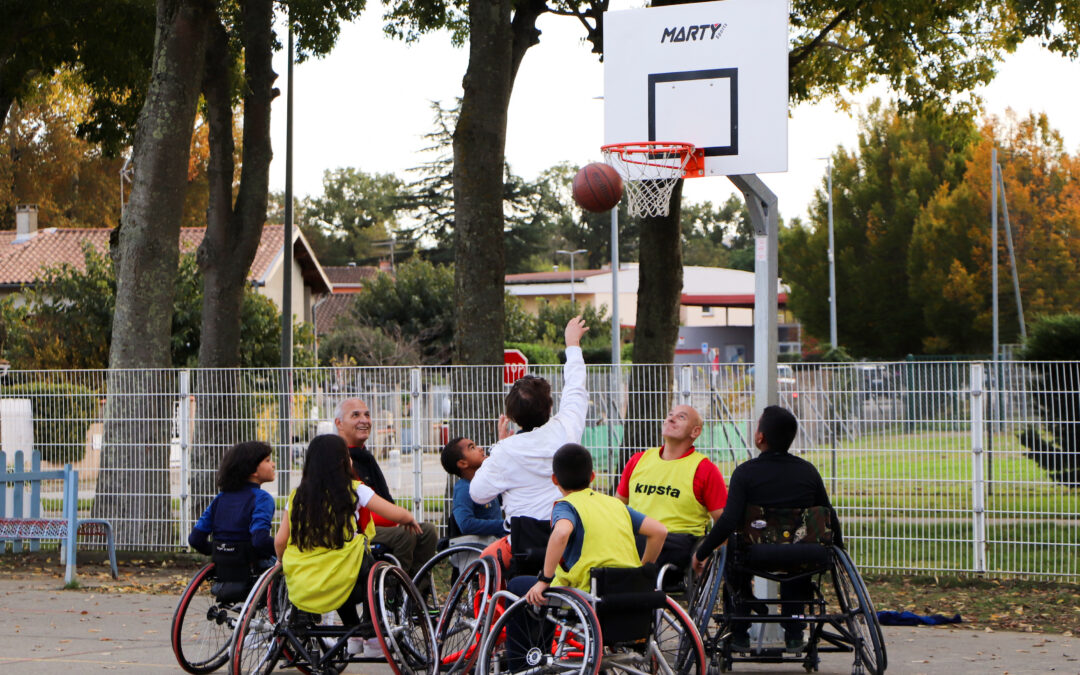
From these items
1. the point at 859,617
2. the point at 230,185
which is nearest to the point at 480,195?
the point at 230,185

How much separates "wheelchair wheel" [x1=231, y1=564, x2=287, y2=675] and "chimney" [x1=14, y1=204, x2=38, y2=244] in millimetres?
43983

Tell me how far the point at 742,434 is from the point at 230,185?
7701mm

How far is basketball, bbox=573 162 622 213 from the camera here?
9336 mm

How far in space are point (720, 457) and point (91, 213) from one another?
1753 inches

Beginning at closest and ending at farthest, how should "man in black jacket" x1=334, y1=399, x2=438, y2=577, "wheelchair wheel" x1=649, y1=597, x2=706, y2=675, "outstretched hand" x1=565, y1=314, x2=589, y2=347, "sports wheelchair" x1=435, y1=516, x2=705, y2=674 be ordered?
"sports wheelchair" x1=435, y1=516, x2=705, y2=674, "wheelchair wheel" x1=649, y1=597, x2=706, y2=675, "outstretched hand" x1=565, y1=314, x2=589, y2=347, "man in black jacket" x1=334, y1=399, x2=438, y2=577

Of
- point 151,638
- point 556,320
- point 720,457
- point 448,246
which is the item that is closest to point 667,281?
point 720,457

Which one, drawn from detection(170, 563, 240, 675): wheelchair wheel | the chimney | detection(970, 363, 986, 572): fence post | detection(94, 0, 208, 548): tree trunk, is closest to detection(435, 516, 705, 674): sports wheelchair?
detection(170, 563, 240, 675): wheelchair wheel

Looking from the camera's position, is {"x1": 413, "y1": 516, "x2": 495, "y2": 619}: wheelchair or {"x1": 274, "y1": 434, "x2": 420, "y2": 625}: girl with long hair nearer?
{"x1": 274, "y1": 434, "x2": 420, "y2": 625}: girl with long hair

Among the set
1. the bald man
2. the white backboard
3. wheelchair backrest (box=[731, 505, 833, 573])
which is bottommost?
wheelchair backrest (box=[731, 505, 833, 573])

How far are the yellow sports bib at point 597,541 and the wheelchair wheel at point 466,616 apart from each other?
714mm

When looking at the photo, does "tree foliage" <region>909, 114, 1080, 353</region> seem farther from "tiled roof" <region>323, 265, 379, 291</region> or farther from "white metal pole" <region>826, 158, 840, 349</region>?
"tiled roof" <region>323, 265, 379, 291</region>

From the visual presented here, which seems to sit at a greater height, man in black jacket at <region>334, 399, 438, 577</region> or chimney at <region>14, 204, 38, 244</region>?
chimney at <region>14, 204, 38, 244</region>

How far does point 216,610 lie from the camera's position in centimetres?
756

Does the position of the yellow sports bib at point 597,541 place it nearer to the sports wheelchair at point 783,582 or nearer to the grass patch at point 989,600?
the sports wheelchair at point 783,582
